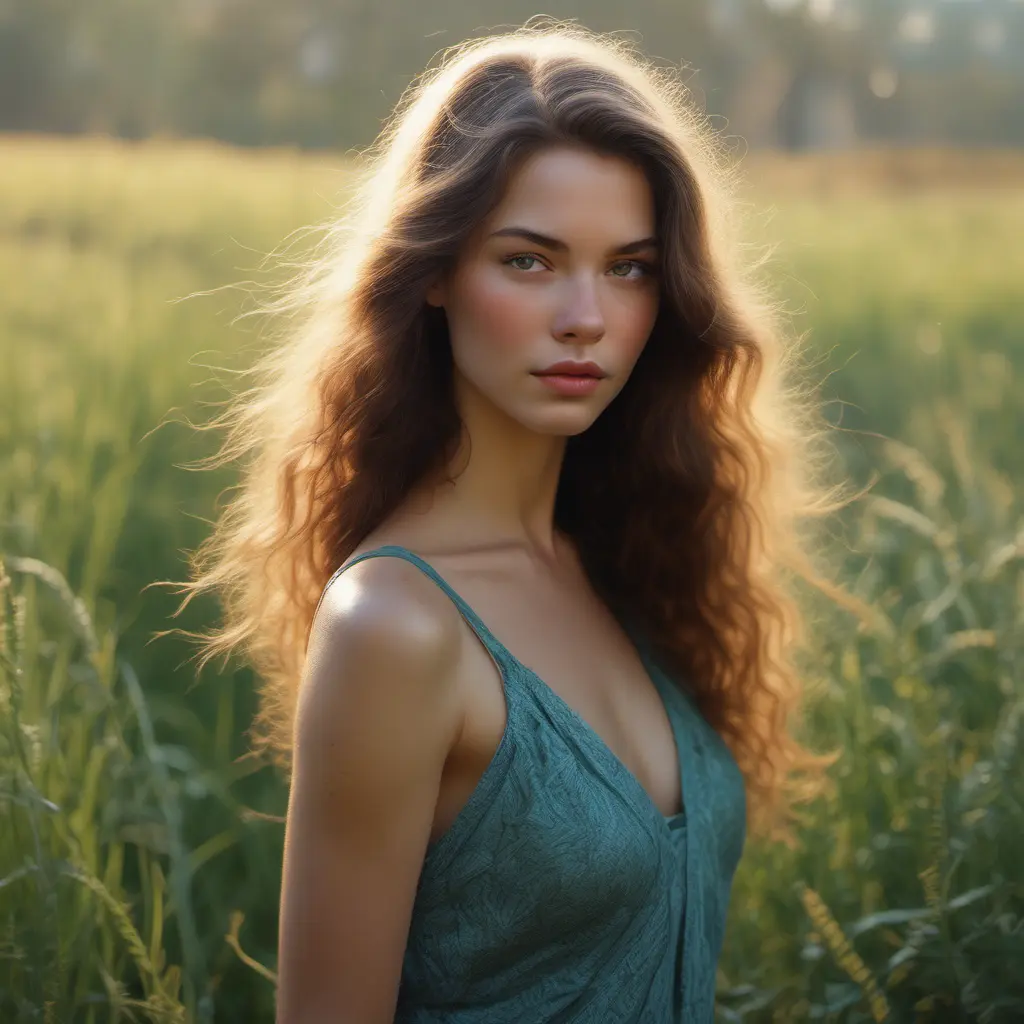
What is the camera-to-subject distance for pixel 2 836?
6.08 feet

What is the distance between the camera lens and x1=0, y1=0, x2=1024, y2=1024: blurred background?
2.02 m

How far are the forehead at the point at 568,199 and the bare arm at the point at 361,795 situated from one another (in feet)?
1.46

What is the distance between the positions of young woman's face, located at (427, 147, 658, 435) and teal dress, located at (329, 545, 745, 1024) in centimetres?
24

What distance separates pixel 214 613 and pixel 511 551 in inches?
66.8

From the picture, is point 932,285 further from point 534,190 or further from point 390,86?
point 534,190

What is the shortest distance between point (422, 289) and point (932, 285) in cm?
389

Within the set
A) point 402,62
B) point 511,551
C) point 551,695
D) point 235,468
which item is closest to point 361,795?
point 551,695

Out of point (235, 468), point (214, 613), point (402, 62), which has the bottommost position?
point (214, 613)

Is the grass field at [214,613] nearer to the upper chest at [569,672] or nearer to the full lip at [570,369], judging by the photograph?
the upper chest at [569,672]

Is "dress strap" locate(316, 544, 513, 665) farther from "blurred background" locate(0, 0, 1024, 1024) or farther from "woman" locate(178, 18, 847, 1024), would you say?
"blurred background" locate(0, 0, 1024, 1024)

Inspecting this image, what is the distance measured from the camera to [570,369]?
4.83 ft

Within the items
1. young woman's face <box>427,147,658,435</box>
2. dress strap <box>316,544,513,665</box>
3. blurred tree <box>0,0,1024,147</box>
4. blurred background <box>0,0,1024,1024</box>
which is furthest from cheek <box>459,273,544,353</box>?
blurred tree <box>0,0,1024,147</box>

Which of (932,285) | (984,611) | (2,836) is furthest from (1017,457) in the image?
(2,836)

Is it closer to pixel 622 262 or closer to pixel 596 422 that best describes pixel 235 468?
pixel 596 422
